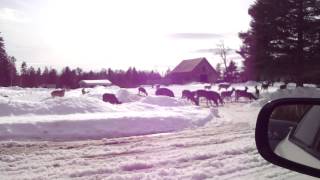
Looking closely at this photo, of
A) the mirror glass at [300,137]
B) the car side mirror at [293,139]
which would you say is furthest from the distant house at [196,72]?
the car side mirror at [293,139]

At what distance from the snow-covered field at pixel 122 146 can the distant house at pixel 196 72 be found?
223ft

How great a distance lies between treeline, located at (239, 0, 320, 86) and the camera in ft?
118

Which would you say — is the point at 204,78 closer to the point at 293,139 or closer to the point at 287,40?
the point at 287,40

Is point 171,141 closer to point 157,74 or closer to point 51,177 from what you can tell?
point 51,177

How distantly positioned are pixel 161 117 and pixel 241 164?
10423 millimetres

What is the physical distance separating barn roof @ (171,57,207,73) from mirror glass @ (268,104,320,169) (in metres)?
86.2

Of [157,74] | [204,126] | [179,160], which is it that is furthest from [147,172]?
[157,74]

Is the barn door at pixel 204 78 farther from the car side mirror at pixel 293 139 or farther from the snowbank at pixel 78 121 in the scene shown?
the car side mirror at pixel 293 139

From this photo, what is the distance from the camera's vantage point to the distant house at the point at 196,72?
9006 centimetres

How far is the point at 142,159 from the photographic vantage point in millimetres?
10156

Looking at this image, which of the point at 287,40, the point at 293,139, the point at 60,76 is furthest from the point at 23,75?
the point at 293,139

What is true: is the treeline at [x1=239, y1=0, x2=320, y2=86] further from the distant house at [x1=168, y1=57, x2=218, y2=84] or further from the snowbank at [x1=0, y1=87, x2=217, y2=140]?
→ the distant house at [x1=168, y1=57, x2=218, y2=84]

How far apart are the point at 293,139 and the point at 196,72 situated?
8693 cm

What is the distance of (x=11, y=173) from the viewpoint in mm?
9031
